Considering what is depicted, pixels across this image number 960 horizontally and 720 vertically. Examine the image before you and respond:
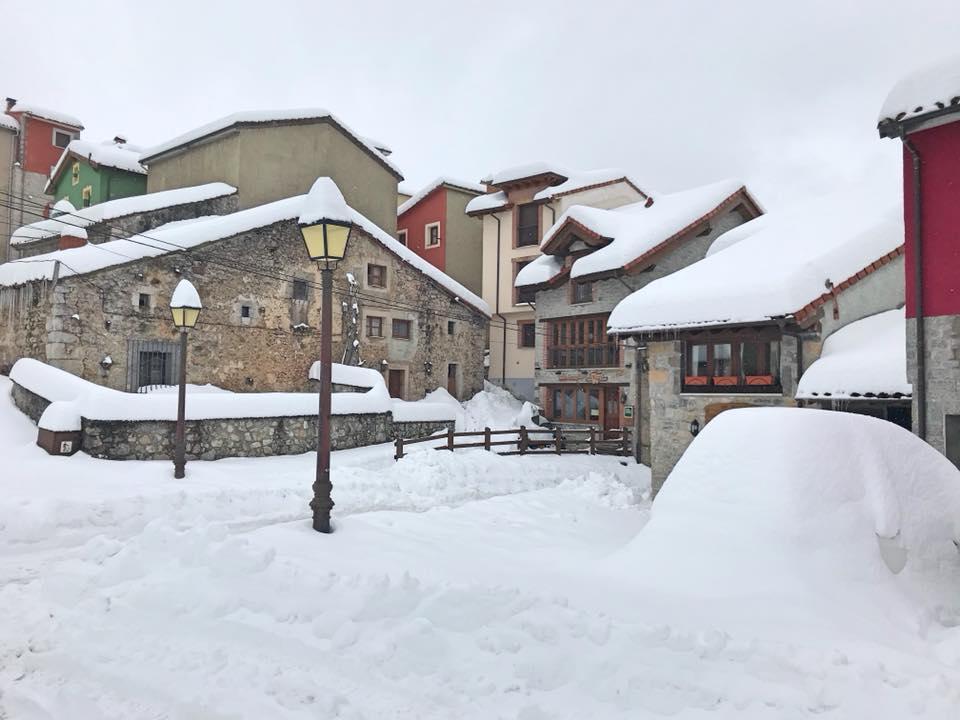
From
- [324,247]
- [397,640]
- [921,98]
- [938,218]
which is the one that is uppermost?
[921,98]

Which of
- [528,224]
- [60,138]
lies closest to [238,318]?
[528,224]

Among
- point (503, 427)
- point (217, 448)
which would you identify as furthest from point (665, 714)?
point (503, 427)

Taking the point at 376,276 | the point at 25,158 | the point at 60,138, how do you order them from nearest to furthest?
the point at 376,276, the point at 25,158, the point at 60,138

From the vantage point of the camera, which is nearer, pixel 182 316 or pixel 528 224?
pixel 182 316

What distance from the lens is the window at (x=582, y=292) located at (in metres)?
23.4

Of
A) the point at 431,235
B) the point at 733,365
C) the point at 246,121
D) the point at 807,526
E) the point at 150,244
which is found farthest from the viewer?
the point at 431,235

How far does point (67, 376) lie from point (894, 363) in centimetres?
1797

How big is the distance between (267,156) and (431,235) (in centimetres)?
1018

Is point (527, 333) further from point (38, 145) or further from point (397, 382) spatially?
point (38, 145)

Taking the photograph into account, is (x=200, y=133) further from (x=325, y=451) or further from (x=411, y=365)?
(x=325, y=451)

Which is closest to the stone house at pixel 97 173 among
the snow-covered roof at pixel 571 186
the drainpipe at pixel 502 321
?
the snow-covered roof at pixel 571 186

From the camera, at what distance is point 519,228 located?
2988cm

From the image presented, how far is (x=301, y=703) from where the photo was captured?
3973 millimetres

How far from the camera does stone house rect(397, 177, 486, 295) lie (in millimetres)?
33406
